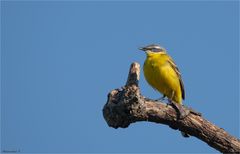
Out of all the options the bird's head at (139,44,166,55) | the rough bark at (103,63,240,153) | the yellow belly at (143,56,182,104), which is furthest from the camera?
the bird's head at (139,44,166,55)

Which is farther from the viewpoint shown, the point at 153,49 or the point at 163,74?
the point at 153,49

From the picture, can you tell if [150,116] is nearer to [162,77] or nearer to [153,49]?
[162,77]

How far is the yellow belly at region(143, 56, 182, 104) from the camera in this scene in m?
13.0

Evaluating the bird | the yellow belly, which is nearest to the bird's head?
the bird

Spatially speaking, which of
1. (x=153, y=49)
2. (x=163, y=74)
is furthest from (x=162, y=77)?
(x=153, y=49)

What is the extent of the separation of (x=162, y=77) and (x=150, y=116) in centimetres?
337

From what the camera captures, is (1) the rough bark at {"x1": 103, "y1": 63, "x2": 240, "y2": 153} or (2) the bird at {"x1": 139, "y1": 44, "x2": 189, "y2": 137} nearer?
(1) the rough bark at {"x1": 103, "y1": 63, "x2": 240, "y2": 153}

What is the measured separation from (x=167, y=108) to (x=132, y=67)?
3.55 feet

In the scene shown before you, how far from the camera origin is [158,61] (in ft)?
43.3

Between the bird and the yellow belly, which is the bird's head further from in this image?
the yellow belly

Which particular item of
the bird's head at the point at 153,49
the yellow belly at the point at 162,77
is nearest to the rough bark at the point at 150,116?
the yellow belly at the point at 162,77

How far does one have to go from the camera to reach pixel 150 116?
9.77 metres

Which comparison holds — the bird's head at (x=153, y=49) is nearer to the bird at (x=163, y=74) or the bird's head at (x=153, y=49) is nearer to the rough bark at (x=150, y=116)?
the bird at (x=163, y=74)

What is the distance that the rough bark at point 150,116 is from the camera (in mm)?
9398
